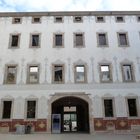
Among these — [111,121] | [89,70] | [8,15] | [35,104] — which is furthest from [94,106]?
[8,15]

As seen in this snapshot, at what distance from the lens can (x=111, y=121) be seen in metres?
20.5

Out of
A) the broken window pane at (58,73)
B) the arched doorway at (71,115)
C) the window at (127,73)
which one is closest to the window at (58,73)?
the broken window pane at (58,73)

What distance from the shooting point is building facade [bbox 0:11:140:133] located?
20750 millimetres

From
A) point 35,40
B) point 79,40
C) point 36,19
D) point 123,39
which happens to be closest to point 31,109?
point 35,40

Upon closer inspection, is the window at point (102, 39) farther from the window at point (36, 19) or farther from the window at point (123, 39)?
the window at point (36, 19)

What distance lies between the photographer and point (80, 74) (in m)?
22.1

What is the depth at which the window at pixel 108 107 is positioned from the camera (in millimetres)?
20859

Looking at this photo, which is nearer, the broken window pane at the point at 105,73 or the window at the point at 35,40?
the broken window pane at the point at 105,73

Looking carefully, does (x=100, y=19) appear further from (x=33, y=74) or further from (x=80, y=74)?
(x=33, y=74)

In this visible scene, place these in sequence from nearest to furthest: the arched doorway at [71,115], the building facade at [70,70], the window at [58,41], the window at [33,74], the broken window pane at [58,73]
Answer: the building facade at [70,70] < the window at [33,74] < the broken window pane at [58,73] < the window at [58,41] < the arched doorway at [71,115]

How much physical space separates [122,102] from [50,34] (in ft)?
35.0

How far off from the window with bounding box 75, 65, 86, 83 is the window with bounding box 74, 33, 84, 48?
2.44 metres

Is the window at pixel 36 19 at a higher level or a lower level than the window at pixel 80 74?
higher

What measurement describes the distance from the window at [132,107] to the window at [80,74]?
16.8ft
